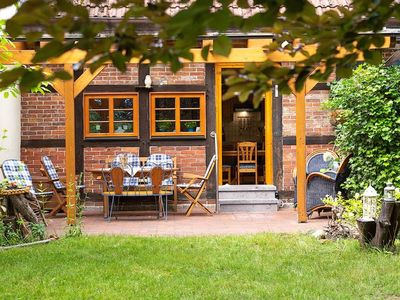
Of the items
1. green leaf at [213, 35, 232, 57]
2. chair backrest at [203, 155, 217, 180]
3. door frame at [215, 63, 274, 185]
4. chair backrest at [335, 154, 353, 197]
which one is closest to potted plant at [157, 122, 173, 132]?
door frame at [215, 63, 274, 185]

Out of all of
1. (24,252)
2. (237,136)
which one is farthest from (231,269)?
(237,136)

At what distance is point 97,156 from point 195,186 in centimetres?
180

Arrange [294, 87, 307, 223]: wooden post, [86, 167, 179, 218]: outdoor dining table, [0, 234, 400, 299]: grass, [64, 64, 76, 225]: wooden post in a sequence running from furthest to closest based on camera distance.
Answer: [86, 167, 179, 218]: outdoor dining table
[294, 87, 307, 223]: wooden post
[64, 64, 76, 225]: wooden post
[0, 234, 400, 299]: grass

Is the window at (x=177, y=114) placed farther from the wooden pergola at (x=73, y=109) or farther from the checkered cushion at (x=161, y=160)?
the wooden pergola at (x=73, y=109)

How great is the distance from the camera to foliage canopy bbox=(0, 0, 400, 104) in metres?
0.95

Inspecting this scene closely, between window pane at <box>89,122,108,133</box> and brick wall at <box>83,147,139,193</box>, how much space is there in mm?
279

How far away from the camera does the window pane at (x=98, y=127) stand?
8.96 meters

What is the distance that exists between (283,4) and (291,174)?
817cm

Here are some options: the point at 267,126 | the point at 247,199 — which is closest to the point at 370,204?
the point at 247,199

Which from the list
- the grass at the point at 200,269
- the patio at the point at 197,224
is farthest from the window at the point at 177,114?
the grass at the point at 200,269

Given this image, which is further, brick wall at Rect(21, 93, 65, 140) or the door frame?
the door frame

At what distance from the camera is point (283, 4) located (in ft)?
3.54

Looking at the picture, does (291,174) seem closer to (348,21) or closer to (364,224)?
(364,224)

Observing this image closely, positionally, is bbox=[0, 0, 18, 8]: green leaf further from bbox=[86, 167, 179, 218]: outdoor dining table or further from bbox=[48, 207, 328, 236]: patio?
bbox=[86, 167, 179, 218]: outdoor dining table
